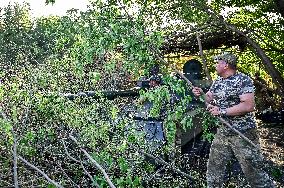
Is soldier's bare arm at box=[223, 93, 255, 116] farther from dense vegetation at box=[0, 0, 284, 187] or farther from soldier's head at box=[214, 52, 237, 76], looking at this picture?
soldier's head at box=[214, 52, 237, 76]

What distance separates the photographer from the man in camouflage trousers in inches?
175

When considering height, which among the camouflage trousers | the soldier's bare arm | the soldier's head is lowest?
the camouflage trousers

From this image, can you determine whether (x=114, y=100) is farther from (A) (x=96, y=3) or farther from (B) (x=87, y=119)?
(A) (x=96, y=3)

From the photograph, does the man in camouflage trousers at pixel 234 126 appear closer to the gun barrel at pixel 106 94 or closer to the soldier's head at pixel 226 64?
the soldier's head at pixel 226 64

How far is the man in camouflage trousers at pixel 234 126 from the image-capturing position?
4445 mm

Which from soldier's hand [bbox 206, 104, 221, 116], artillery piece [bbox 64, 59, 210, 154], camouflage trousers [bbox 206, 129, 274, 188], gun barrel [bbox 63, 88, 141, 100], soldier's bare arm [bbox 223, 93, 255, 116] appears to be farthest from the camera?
artillery piece [bbox 64, 59, 210, 154]

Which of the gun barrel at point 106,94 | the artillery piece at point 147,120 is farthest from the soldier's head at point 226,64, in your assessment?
the gun barrel at point 106,94

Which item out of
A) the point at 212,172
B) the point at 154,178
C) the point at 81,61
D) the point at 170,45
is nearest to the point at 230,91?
the point at 212,172

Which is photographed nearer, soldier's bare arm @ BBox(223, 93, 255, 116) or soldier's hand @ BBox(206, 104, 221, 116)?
soldier's hand @ BBox(206, 104, 221, 116)

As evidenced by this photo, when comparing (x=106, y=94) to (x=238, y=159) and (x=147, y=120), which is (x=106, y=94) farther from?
(x=238, y=159)

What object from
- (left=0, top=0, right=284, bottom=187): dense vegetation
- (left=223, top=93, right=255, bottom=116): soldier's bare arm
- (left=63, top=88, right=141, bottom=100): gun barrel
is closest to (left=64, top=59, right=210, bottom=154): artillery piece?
(left=63, top=88, right=141, bottom=100): gun barrel

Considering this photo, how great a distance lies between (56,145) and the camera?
15.8ft

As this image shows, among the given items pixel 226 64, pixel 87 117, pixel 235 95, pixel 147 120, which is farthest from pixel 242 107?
pixel 147 120

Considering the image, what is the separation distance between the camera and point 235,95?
453 cm
